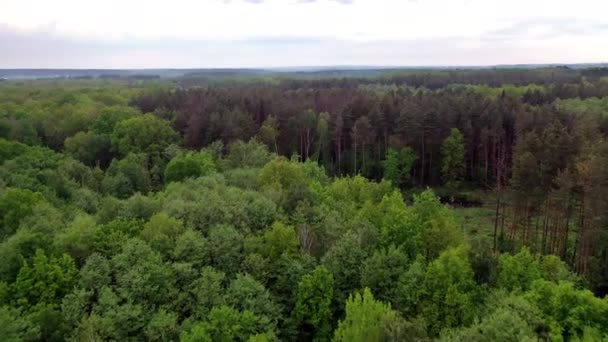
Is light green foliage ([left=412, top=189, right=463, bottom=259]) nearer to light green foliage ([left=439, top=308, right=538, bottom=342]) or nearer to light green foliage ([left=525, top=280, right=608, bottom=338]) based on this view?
light green foliage ([left=525, top=280, right=608, bottom=338])

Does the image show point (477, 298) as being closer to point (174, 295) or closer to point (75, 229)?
point (174, 295)

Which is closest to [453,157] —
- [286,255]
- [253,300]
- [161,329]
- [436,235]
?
[436,235]

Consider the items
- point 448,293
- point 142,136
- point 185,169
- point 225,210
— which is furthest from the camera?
point 142,136

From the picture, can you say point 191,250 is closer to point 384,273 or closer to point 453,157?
point 384,273

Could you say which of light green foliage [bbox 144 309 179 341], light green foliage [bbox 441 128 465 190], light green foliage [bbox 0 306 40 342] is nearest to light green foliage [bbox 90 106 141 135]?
light green foliage [bbox 441 128 465 190]

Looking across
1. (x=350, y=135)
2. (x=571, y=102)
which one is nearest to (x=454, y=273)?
(x=350, y=135)

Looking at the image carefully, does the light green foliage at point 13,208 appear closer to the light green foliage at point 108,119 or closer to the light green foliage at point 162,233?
the light green foliage at point 162,233

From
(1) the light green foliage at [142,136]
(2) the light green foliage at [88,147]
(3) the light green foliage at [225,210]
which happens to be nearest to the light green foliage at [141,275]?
(3) the light green foliage at [225,210]
